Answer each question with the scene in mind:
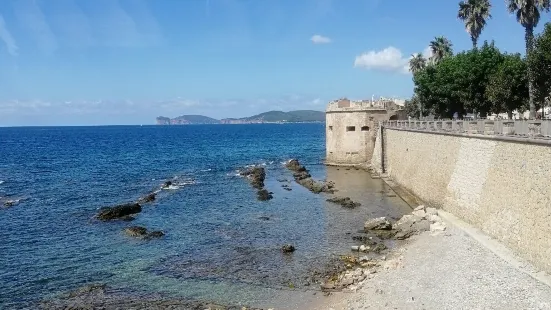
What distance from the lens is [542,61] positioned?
30.1m

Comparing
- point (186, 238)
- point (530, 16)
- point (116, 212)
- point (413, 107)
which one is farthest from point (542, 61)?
point (413, 107)

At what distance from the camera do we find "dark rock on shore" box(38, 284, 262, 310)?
56.6 feet

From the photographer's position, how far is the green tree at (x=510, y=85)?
1432 inches

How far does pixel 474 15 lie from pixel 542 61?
660 inches

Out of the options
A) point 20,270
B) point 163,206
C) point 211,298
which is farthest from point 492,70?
point 20,270

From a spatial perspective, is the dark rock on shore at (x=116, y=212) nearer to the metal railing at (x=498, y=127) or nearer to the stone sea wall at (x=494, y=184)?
the stone sea wall at (x=494, y=184)

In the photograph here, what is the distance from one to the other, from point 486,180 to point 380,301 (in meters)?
9.29

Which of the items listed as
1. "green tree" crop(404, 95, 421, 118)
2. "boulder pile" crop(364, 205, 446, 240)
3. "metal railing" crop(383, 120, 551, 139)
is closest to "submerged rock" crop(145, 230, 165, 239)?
"boulder pile" crop(364, 205, 446, 240)

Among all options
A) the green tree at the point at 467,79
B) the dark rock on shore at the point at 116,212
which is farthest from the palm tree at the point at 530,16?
the dark rock on shore at the point at 116,212

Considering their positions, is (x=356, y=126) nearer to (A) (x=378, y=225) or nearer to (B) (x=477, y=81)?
(B) (x=477, y=81)

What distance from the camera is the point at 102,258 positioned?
23.4 metres

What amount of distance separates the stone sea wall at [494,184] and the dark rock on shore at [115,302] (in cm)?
1054

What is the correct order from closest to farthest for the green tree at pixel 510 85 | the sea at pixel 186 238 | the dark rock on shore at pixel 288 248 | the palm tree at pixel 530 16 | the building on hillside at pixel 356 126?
1. the sea at pixel 186 238
2. the dark rock on shore at pixel 288 248
3. the palm tree at pixel 530 16
4. the green tree at pixel 510 85
5. the building on hillside at pixel 356 126

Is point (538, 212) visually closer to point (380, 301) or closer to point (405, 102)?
point (380, 301)
